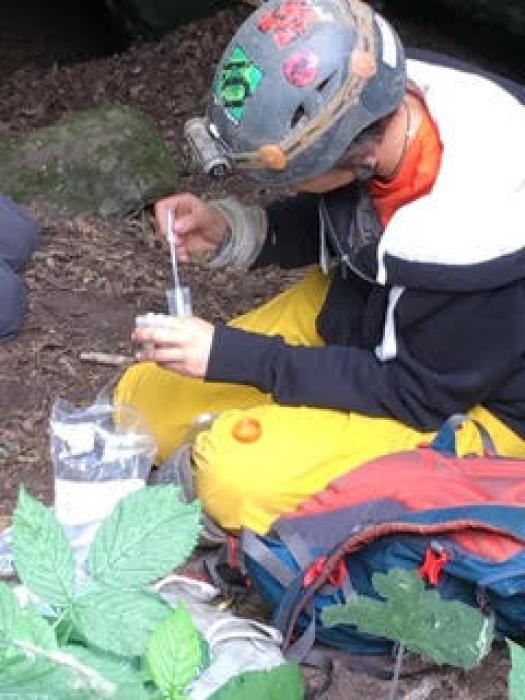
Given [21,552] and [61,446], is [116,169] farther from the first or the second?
[21,552]

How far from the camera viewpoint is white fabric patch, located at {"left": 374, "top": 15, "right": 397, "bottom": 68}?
2.56 metres

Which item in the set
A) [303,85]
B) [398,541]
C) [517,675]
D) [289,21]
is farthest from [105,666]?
[289,21]

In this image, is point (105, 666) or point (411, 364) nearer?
point (105, 666)

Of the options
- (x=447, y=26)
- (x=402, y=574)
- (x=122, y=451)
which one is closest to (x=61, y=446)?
(x=122, y=451)

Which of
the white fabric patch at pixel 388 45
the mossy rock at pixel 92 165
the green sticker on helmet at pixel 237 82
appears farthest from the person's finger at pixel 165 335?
the mossy rock at pixel 92 165

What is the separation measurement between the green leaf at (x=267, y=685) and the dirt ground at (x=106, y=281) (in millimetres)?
1086

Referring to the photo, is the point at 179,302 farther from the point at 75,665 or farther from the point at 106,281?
the point at 75,665

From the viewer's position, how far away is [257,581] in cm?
257

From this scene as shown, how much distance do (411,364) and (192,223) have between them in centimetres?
68

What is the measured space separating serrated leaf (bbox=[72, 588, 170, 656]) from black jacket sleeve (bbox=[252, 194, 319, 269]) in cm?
201

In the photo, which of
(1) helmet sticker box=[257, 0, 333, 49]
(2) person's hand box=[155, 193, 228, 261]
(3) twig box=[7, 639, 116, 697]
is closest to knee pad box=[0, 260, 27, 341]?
(2) person's hand box=[155, 193, 228, 261]

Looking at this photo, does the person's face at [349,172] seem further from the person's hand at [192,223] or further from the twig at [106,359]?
the twig at [106,359]

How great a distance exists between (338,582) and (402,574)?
59 cm

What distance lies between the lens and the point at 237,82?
2531 millimetres
